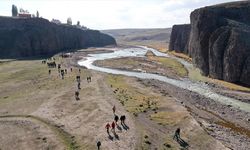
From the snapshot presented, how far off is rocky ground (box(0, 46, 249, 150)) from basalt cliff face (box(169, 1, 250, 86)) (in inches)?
711

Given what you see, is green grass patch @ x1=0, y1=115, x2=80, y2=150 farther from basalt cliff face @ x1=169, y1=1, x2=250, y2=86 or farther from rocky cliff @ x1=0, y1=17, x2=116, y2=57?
rocky cliff @ x1=0, y1=17, x2=116, y2=57

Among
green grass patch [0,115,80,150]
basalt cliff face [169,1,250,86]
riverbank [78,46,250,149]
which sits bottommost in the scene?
riverbank [78,46,250,149]

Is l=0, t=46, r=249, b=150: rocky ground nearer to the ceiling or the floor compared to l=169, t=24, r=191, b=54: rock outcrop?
nearer to the floor

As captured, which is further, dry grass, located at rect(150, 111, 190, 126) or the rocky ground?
dry grass, located at rect(150, 111, 190, 126)

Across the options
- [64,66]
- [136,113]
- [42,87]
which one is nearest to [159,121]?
[136,113]

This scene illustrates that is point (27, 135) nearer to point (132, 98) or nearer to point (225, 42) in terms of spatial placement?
point (132, 98)

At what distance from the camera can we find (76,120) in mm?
52781

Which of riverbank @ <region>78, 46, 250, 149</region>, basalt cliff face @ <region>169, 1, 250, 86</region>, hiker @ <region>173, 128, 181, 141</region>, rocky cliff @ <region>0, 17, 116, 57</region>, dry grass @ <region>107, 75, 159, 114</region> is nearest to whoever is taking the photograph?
hiker @ <region>173, 128, 181, 141</region>

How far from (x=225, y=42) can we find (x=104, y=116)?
55182 millimetres

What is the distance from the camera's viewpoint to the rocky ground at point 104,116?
145 feet

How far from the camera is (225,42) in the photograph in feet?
318

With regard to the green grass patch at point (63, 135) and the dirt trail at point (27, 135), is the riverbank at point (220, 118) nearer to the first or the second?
the green grass patch at point (63, 135)

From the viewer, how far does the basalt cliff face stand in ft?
290

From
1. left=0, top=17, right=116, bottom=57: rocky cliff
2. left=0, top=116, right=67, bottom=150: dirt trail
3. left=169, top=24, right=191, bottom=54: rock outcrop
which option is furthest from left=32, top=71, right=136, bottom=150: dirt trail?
left=169, top=24, right=191, bottom=54: rock outcrop
